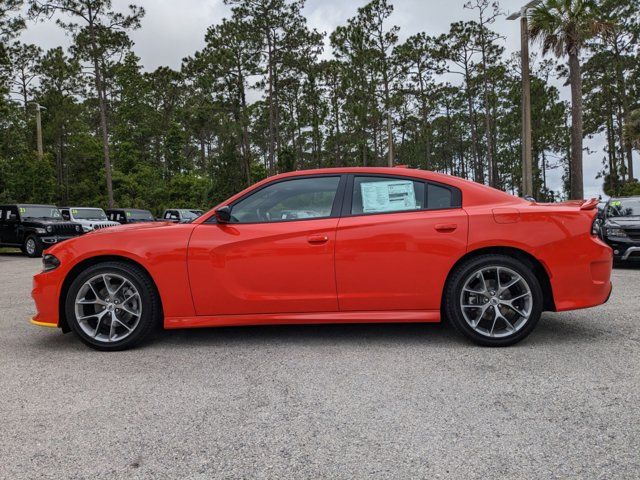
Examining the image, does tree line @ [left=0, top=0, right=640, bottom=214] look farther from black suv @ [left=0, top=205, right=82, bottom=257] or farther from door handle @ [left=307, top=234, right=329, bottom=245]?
door handle @ [left=307, top=234, right=329, bottom=245]

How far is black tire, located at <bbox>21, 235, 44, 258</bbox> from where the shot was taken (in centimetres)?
1612

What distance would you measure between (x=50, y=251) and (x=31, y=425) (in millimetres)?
1988

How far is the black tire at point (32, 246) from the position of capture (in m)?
16.1

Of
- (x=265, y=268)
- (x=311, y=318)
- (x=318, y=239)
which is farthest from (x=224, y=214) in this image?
(x=311, y=318)

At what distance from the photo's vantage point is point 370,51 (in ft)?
127

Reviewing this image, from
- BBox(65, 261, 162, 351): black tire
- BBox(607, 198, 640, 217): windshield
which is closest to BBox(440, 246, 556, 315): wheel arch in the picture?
BBox(65, 261, 162, 351): black tire

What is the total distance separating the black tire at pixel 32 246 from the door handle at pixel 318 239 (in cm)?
1504

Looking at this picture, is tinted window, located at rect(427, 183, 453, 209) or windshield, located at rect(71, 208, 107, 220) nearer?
tinted window, located at rect(427, 183, 453, 209)

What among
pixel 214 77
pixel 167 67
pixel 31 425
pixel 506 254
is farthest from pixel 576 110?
pixel 167 67

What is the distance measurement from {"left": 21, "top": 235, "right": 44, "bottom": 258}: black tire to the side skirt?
1437 cm

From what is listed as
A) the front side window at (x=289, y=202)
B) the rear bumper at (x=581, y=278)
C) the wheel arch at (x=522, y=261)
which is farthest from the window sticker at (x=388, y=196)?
the rear bumper at (x=581, y=278)

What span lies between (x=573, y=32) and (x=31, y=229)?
21.1 metres

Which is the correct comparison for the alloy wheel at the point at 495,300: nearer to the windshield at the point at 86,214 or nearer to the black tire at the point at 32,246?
the black tire at the point at 32,246

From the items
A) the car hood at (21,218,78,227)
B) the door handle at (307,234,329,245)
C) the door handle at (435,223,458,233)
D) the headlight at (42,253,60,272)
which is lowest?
the headlight at (42,253,60,272)
